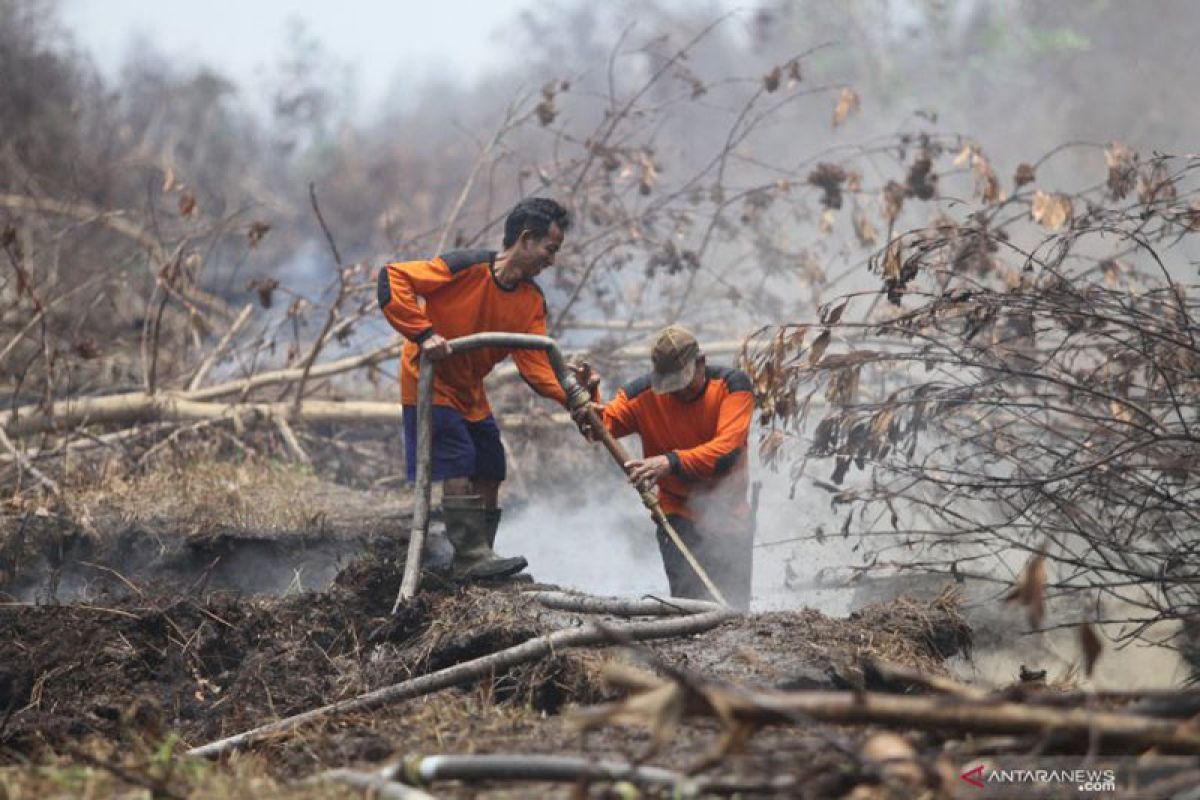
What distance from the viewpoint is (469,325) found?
6.21 meters

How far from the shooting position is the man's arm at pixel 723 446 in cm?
611

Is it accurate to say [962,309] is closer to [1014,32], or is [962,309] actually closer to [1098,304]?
[1098,304]

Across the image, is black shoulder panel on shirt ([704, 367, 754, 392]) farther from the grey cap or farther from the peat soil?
the peat soil

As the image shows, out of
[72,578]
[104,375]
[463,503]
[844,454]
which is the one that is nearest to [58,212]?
[104,375]

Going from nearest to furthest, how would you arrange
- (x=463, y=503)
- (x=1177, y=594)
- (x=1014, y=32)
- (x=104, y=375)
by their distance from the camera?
(x=1177, y=594) → (x=463, y=503) → (x=104, y=375) → (x=1014, y=32)

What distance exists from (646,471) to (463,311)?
120 centimetres

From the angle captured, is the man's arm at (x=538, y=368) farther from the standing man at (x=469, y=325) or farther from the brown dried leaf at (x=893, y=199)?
the brown dried leaf at (x=893, y=199)

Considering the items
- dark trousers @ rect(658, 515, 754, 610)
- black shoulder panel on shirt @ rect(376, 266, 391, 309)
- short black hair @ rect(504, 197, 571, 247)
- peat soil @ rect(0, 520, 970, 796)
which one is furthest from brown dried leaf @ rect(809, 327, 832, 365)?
black shoulder panel on shirt @ rect(376, 266, 391, 309)

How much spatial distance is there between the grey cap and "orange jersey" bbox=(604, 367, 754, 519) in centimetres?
22

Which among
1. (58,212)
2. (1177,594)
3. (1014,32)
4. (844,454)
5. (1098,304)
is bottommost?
(1177,594)

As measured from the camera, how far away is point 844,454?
6.64 m

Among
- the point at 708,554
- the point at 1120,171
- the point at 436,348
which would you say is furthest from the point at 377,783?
the point at 1120,171

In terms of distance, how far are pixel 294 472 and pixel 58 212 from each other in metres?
4.56

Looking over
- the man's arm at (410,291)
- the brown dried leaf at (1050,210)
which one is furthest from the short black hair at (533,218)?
the brown dried leaf at (1050,210)
